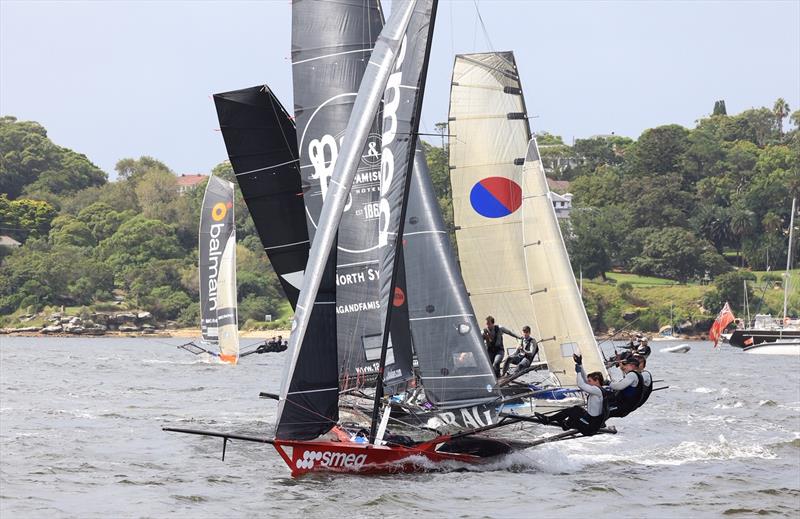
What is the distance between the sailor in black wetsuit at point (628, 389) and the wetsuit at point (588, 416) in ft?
0.81

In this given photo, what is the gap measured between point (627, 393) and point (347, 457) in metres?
4.39

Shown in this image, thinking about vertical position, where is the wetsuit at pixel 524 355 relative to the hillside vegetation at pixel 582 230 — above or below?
below

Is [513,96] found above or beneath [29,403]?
above

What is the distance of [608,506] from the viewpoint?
19344mm

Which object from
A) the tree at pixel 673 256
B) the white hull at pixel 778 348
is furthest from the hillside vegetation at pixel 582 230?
the white hull at pixel 778 348

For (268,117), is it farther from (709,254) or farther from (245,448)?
(709,254)

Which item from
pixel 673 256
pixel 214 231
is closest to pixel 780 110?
pixel 673 256

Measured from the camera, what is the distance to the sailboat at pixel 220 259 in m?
49.4

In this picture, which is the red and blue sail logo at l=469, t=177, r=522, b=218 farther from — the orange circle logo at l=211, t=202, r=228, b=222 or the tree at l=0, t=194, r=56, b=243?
the tree at l=0, t=194, r=56, b=243

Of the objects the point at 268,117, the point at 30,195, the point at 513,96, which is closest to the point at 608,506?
the point at 268,117

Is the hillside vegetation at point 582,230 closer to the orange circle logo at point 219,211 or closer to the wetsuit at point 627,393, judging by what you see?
the orange circle logo at point 219,211

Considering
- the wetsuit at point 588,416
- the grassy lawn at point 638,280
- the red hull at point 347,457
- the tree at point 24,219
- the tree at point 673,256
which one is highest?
the tree at point 24,219

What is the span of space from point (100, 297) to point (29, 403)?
85662mm

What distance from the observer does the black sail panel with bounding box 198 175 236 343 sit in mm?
49625
